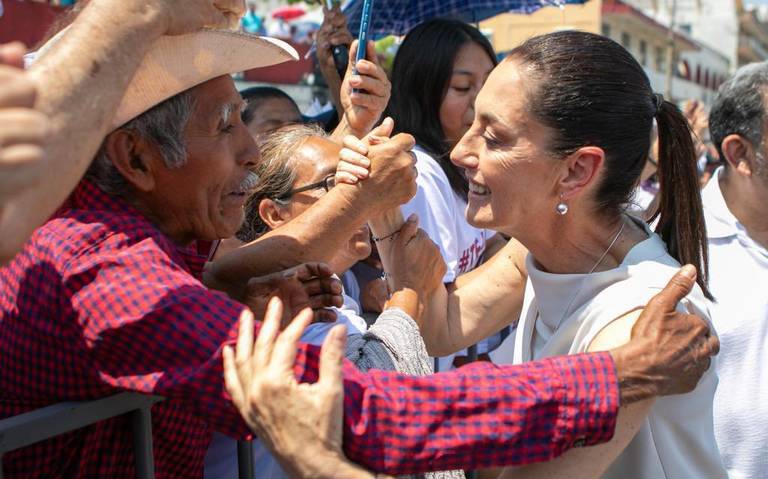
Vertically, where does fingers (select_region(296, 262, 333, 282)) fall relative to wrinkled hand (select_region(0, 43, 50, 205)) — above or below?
below

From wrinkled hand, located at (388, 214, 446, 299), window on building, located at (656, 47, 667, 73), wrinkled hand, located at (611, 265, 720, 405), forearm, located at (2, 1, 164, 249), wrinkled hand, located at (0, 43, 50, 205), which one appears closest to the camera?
wrinkled hand, located at (0, 43, 50, 205)

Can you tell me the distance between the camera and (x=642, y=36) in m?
40.1

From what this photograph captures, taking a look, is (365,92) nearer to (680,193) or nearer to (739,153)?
(680,193)

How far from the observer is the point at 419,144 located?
3.81 meters

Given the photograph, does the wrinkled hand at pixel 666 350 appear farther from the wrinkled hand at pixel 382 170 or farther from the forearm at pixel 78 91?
the forearm at pixel 78 91

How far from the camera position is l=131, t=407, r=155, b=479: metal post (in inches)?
65.4

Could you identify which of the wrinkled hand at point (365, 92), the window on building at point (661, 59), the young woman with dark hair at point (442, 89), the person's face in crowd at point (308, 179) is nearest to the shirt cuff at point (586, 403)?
the person's face in crowd at point (308, 179)

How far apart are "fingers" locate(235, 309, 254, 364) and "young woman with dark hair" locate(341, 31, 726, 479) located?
825mm

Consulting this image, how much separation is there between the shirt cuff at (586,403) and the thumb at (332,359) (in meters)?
0.42

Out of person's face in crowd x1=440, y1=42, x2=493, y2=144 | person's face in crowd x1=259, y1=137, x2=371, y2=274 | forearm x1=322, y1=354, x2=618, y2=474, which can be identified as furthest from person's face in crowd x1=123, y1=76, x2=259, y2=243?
person's face in crowd x1=440, y1=42, x2=493, y2=144

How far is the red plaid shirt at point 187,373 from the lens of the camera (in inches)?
→ 57.3

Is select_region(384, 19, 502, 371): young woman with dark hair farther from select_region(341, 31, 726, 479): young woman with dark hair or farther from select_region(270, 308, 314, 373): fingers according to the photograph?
select_region(270, 308, 314, 373): fingers

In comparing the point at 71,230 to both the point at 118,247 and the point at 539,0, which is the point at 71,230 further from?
the point at 539,0

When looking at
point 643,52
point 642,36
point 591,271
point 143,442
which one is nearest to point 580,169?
point 591,271
